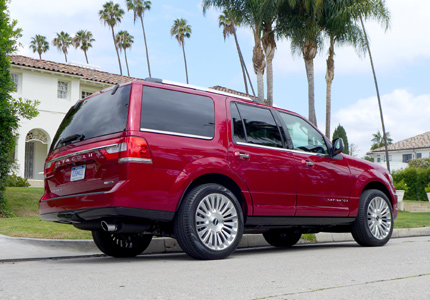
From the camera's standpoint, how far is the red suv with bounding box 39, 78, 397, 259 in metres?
5.41

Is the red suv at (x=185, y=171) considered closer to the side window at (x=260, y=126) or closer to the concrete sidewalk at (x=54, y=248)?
the side window at (x=260, y=126)

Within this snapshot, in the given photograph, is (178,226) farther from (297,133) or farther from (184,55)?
(184,55)

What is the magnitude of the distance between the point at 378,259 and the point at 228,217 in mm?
1867

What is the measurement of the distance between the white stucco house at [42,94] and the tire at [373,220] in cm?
2347

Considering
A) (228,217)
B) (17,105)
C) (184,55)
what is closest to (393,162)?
(184,55)

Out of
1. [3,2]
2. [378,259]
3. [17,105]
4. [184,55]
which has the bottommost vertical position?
[378,259]

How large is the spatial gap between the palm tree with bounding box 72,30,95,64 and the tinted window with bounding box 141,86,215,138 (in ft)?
176

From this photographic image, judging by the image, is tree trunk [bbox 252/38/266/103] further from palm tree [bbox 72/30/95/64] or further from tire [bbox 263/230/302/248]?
palm tree [bbox 72/30/95/64]

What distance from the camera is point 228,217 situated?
602 centimetres

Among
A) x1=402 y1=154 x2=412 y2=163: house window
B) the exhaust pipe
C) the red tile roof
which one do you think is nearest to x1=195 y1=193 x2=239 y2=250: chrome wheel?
the exhaust pipe

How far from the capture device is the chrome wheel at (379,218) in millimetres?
7824

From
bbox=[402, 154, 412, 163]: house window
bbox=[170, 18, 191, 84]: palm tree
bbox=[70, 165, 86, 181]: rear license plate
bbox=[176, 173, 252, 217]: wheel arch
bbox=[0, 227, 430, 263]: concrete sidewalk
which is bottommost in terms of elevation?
bbox=[0, 227, 430, 263]: concrete sidewalk

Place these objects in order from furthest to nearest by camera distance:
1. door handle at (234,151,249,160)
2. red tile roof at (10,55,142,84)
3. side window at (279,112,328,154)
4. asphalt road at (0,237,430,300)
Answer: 1. red tile roof at (10,55,142,84)
2. side window at (279,112,328,154)
3. door handle at (234,151,249,160)
4. asphalt road at (0,237,430,300)

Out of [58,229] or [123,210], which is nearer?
[123,210]
